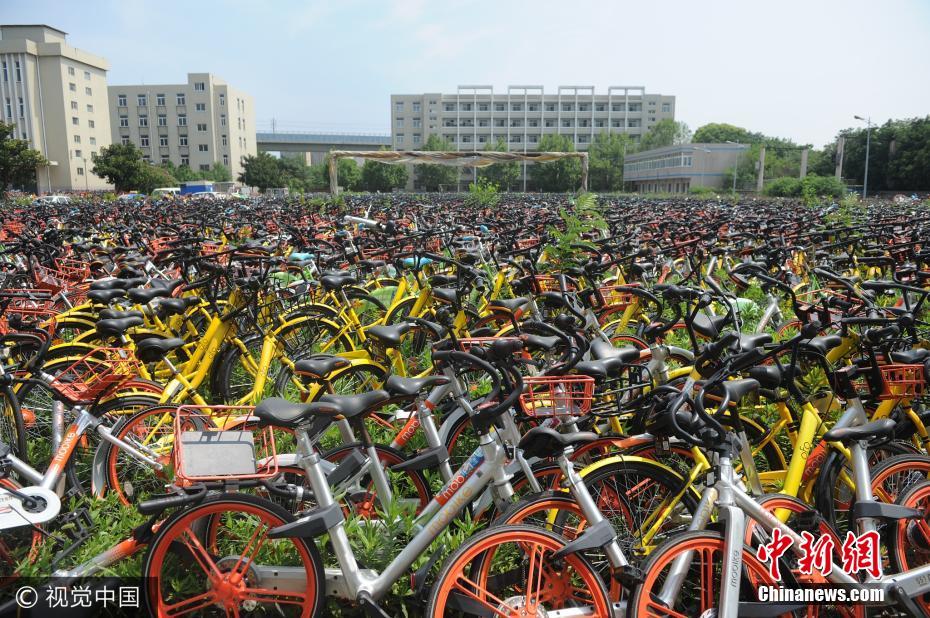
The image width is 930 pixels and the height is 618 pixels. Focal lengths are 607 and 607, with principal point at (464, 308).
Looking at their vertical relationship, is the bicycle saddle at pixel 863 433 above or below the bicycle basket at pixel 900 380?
below

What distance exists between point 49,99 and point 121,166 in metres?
26.6

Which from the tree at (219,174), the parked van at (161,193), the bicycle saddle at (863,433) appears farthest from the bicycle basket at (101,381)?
the tree at (219,174)

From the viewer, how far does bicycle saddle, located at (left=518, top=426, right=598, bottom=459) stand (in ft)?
6.95

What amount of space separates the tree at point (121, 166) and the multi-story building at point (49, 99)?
62.0 ft

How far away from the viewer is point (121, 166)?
52781 mm

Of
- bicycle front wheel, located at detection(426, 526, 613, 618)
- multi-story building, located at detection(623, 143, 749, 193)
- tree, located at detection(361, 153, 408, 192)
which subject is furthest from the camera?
tree, located at detection(361, 153, 408, 192)

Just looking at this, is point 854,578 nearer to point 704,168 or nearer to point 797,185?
point 797,185

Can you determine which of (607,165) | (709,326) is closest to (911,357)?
(709,326)

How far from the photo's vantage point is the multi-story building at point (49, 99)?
2662 inches

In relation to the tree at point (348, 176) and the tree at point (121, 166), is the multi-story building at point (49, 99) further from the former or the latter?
the tree at point (348, 176)

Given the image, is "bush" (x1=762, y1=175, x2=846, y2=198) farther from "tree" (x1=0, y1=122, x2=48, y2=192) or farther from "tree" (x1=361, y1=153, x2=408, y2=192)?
"tree" (x1=0, y1=122, x2=48, y2=192)

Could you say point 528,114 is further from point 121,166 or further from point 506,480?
point 506,480

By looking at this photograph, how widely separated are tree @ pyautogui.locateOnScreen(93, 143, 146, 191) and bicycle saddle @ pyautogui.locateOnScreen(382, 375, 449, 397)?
196 ft

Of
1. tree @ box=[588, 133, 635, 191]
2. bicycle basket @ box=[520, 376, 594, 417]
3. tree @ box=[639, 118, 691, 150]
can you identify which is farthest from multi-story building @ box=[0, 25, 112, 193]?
bicycle basket @ box=[520, 376, 594, 417]
